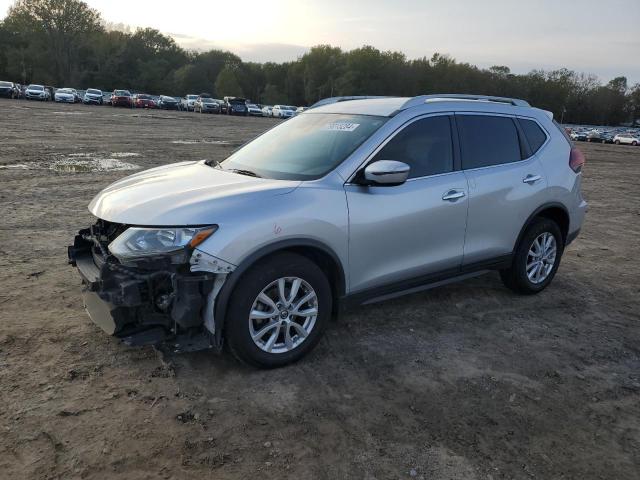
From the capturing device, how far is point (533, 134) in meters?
5.33

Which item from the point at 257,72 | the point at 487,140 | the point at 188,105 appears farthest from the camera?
the point at 257,72

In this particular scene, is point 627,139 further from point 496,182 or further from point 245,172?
point 245,172

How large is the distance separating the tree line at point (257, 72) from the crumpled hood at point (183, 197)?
102 metres

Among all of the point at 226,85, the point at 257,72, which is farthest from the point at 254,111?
the point at 257,72

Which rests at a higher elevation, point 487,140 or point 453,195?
point 487,140

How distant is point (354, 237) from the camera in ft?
12.8

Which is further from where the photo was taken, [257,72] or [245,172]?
[257,72]

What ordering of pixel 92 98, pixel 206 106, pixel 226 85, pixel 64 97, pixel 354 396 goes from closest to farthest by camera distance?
pixel 354 396
pixel 64 97
pixel 92 98
pixel 206 106
pixel 226 85

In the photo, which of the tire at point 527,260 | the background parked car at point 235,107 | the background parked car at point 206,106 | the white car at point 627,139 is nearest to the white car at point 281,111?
the background parked car at point 235,107

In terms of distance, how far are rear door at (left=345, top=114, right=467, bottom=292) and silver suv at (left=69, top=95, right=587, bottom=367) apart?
1 cm

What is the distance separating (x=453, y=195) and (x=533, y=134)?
1.48 m

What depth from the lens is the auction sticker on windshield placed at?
437 cm

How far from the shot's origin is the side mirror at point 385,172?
3828 millimetres

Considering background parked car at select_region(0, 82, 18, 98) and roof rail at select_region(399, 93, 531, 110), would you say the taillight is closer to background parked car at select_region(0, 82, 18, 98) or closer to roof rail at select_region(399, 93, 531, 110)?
roof rail at select_region(399, 93, 531, 110)
